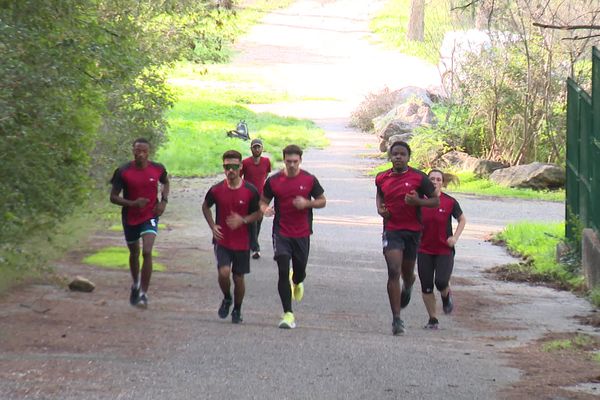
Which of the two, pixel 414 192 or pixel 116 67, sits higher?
pixel 116 67

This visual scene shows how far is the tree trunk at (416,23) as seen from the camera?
75.9 meters

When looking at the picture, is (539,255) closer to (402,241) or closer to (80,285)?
(402,241)

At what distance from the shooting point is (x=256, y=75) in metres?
73.4

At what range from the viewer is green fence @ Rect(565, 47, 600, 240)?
15.2 metres

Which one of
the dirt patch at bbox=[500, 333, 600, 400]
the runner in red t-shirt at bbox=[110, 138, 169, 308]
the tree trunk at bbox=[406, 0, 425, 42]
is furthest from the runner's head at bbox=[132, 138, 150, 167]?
the tree trunk at bbox=[406, 0, 425, 42]

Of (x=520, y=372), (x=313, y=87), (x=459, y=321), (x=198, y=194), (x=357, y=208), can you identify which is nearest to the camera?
(x=520, y=372)

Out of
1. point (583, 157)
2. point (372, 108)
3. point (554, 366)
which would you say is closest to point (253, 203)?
point (554, 366)

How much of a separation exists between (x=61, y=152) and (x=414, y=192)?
4742 millimetres

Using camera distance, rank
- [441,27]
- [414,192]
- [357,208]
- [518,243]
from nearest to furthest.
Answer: [414,192] < [518,243] < [357,208] < [441,27]

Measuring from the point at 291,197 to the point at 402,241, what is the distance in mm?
1182

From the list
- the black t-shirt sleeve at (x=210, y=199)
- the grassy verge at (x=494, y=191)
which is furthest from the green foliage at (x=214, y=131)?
the black t-shirt sleeve at (x=210, y=199)

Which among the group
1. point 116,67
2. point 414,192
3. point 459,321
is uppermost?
point 116,67

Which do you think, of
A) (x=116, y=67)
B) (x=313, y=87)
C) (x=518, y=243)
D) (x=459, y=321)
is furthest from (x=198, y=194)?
(x=313, y=87)

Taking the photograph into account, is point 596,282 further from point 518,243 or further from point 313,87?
point 313,87
